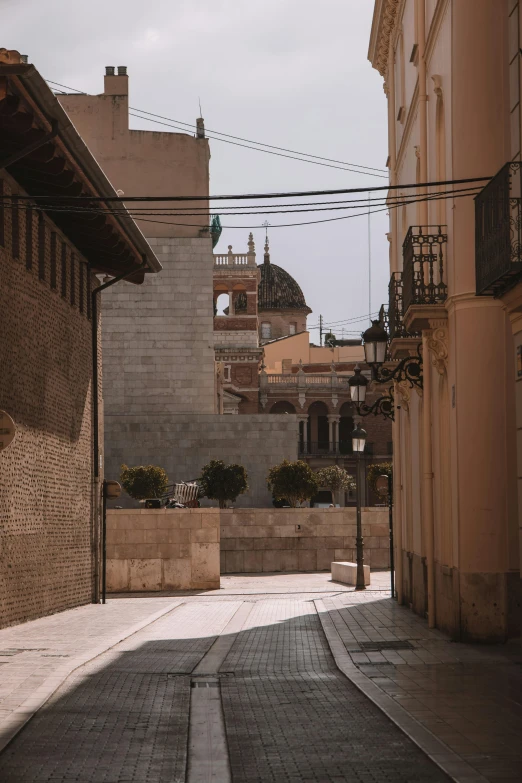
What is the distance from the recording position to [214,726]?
9047 mm

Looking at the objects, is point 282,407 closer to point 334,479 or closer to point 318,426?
point 318,426

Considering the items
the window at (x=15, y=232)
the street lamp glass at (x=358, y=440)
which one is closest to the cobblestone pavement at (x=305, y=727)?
the window at (x=15, y=232)

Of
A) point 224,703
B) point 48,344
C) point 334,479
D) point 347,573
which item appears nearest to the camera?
point 224,703

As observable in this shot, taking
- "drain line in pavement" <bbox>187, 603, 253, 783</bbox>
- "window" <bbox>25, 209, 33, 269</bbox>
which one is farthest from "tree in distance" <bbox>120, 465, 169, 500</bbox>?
"drain line in pavement" <bbox>187, 603, 253, 783</bbox>

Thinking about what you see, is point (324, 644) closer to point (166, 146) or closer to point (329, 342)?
point (166, 146)

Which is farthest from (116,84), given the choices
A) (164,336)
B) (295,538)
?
(295,538)

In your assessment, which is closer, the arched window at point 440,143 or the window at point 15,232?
the arched window at point 440,143

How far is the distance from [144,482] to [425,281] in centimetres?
3072

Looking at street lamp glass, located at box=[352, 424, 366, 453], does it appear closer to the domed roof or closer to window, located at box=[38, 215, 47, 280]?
window, located at box=[38, 215, 47, 280]

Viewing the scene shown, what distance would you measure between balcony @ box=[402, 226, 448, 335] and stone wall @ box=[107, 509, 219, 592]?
1303 centimetres

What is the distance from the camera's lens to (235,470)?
4856cm

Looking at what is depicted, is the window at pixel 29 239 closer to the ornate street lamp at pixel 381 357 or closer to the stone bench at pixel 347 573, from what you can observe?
the ornate street lamp at pixel 381 357

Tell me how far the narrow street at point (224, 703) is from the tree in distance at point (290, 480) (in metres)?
30.4

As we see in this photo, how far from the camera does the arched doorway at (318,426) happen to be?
314 feet
